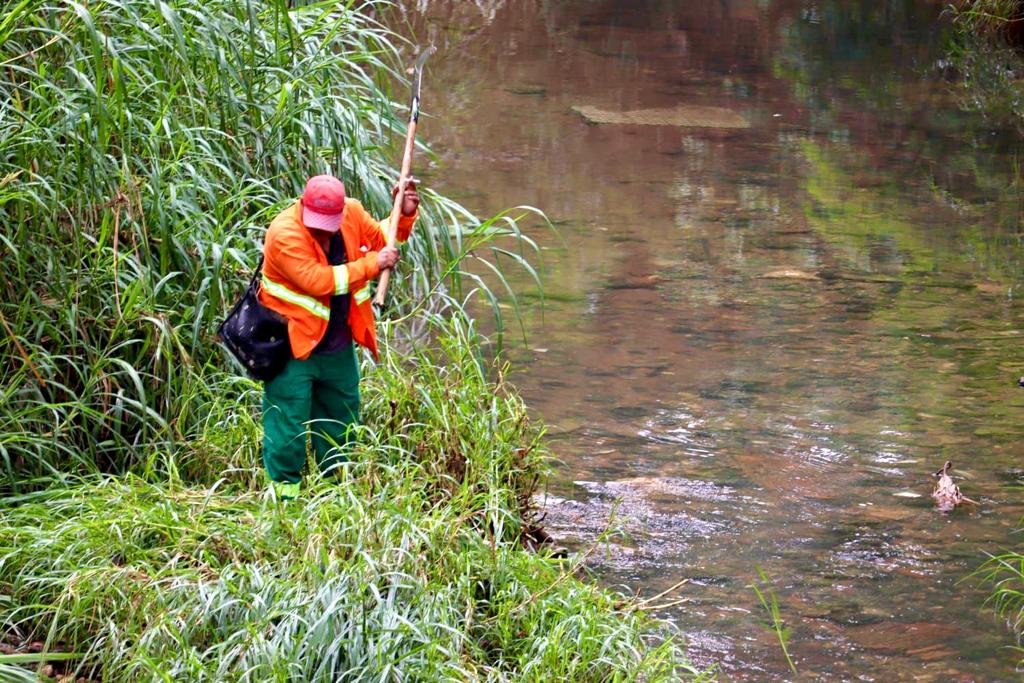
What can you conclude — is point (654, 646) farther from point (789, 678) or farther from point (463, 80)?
point (463, 80)

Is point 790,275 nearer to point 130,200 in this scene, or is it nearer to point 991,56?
point 130,200

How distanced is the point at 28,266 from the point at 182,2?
1.47 m

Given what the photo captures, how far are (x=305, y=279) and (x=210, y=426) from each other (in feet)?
2.48

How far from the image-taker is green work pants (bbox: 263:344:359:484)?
486 centimetres

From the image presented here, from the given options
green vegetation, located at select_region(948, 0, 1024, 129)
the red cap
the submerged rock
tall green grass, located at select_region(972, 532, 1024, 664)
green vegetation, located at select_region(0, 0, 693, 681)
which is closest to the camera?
green vegetation, located at select_region(0, 0, 693, 681)

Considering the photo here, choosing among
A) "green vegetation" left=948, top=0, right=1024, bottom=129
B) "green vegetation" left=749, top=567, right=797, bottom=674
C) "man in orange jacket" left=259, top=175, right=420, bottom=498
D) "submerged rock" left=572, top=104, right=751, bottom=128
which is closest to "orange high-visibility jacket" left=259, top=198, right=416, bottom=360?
"man in orange jacket" left=259, top=175, right=420, bottom=498

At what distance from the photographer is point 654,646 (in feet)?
15.9

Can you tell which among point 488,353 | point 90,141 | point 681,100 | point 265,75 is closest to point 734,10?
point 681,100

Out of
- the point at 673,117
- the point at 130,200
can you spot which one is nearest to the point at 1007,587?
the point at 130,200

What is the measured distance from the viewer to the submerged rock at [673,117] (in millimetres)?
13102

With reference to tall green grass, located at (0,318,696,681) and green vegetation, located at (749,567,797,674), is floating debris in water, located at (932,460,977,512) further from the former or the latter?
tall green grass, located at (0,318,696,681)

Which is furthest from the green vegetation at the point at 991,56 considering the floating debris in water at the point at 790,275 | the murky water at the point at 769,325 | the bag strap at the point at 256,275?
the bag strap at the point at 256,275

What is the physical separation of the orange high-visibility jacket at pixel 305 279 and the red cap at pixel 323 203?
5 cm

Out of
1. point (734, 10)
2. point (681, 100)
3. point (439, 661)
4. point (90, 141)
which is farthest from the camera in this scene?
point (734, 10)
